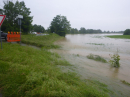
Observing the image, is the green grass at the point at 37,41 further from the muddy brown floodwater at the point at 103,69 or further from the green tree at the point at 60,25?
the green tree at the point at 60,25

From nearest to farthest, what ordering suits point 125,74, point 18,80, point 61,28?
point 18,80
point 125,74
point 61,28

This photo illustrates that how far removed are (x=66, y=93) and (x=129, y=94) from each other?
106 inches

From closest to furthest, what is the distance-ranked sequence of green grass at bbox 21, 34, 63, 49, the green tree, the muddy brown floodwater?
1. the muddy brown floodwater
2. green grass at bbox 21, 34, 63, 49
3. the green tree

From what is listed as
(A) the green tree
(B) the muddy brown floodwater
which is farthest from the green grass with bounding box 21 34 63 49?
(A) the green tree

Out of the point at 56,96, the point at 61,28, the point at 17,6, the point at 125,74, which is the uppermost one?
the point at 17,6

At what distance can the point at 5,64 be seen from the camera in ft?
12.9

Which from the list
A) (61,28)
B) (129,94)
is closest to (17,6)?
(61,28)

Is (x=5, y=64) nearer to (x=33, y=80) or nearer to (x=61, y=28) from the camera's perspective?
(x=33, y=80)

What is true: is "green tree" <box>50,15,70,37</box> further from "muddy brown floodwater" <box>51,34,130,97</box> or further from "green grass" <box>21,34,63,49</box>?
"muddy brown floodwater" <box>51,34,130,97</box>

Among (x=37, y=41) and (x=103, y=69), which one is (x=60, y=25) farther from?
(x=103, y=69)

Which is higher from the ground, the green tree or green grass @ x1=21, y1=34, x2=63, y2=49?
the green tree

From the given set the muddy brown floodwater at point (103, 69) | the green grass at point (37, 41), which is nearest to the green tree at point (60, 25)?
the green grass at point (37, 41)

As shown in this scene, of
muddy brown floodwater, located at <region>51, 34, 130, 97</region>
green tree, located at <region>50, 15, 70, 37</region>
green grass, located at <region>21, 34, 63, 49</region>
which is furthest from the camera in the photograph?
green tree, located at <region>50, 15, 70, 37</region>

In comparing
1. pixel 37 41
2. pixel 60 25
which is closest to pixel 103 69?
pixel 37 41
